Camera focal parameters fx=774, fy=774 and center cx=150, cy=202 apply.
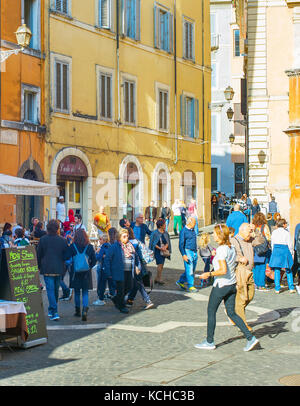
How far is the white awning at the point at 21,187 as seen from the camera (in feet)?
55.4

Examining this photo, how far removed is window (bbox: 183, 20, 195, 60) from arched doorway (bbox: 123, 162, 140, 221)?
748 centimetres

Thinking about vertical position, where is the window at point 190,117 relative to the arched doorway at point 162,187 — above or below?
above

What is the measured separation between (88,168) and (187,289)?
13.7 meters

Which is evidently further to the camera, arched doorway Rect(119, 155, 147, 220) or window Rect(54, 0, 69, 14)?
arched doorway Rect(119, 155, 147, 220)

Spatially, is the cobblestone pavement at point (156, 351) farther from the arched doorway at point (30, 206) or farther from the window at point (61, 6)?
the window at point (61, 6)

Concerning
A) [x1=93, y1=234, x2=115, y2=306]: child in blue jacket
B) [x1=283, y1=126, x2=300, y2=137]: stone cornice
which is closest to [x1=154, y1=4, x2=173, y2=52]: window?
[x1=283, y1=126, x2=300, y2=137]: stone cornice

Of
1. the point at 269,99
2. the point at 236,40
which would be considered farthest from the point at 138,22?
the point at 236,40

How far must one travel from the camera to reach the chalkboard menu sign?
1046 cm

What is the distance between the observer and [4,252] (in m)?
Answer: 10.6

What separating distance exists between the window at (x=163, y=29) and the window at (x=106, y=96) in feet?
14.6

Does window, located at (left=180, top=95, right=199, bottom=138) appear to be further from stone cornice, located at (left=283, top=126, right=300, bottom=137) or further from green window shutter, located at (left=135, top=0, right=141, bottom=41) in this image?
stone cornice, located at (left=283, top=126, right=300, bottom=137)

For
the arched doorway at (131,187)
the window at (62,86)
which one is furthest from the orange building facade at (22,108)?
the arched doorway at (131,187)
